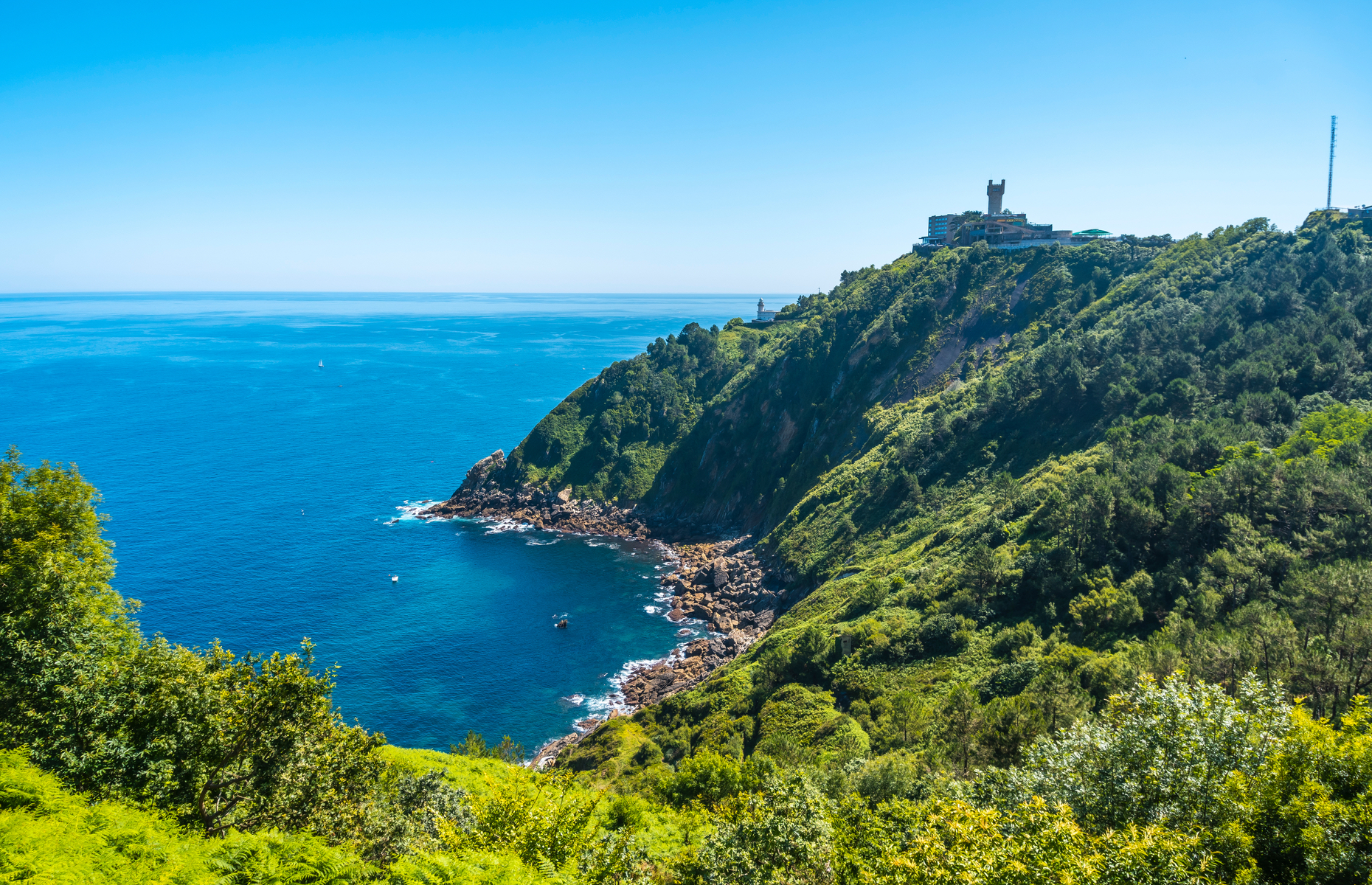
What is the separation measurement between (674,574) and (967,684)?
203 feet

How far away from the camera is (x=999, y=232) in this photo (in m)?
138

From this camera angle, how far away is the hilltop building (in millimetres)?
131750

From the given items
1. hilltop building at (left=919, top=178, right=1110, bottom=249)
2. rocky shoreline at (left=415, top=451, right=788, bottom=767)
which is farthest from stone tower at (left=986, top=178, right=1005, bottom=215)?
rocky shoreline at (left=415, top=451, right=788, bottom=767)

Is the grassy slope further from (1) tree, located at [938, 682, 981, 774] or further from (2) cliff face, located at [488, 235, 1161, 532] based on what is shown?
(1) tree, located at [938, 682, 981, 774]

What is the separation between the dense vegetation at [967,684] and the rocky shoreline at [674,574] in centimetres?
635

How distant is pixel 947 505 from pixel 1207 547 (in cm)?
3567

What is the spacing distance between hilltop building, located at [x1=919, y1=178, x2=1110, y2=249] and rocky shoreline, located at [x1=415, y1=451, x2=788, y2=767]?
81755 millimetres

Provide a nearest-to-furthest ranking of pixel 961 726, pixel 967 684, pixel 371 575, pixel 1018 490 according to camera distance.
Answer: pixel 961 726, pixel 967 684, pixel 1018 490, pixel 371 575

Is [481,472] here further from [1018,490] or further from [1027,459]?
[1018,490]

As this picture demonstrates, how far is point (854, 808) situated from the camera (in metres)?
26.3

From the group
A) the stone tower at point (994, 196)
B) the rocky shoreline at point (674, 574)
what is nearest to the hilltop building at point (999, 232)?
the stone tower at point (994, 196)

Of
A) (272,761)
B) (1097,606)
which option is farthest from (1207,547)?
(272,761)

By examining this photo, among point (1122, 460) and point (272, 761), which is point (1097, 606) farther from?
point (272, 761)

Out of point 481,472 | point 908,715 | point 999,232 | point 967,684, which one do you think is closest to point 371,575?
point 481,472
